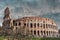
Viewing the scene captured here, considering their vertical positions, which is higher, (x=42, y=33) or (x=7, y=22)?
(x=7, y=22)

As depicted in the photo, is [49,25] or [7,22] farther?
[49,25]

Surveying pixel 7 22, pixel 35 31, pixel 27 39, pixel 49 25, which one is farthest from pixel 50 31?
pixel 27 39

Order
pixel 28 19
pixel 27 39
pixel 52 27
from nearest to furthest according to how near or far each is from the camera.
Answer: pixel 27 39 < pixel 28 19 < pixel 52 27

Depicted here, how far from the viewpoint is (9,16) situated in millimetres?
14703

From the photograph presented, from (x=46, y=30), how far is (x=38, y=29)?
2.56 feet

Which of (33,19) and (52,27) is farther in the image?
(52,27)

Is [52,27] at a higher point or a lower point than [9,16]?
A: lower

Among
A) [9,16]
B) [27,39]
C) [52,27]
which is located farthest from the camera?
[52,27]

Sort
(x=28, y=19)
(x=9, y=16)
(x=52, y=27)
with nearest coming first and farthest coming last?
(x=9, y=16)
(x=28, y=19)
(x=52, y=27)

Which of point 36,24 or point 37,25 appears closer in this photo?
point 36,24

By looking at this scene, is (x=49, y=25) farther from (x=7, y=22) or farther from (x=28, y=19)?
(x=7, y=22)

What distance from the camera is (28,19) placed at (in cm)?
1622

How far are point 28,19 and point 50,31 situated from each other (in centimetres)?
233

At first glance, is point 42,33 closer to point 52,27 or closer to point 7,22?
point 52,27
